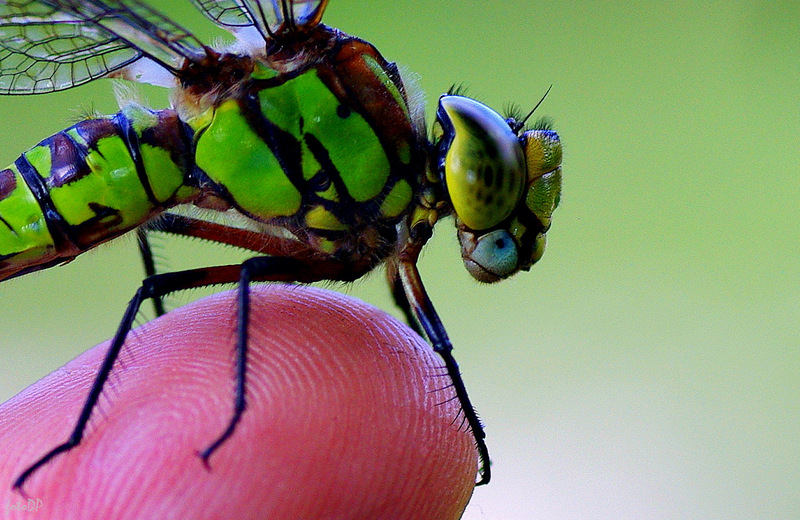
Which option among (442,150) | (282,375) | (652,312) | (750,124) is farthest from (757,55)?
(282,375)

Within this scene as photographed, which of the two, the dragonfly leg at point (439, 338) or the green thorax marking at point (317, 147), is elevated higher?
the green thorax marking at point (317, 147)

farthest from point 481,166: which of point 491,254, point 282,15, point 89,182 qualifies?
point 89,182

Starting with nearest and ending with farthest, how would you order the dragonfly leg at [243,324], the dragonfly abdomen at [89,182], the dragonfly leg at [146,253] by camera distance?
1. the dragonfly leg at [243,324]
2. the dragonfly abdomen at [89,182]
3. the dragonfly leg at [146,253]

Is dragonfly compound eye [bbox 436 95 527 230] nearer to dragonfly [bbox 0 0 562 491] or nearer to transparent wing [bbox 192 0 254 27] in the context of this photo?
dragonfly [bbox 0 0 562 491]

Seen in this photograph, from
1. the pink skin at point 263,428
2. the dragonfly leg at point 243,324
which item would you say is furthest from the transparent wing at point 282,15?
the pink skin at point 263,428

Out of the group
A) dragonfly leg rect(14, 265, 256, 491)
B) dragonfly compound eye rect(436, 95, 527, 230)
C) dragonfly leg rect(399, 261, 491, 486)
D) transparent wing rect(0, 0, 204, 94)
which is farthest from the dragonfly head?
transparent wing rect(0, 0, 204, 94)

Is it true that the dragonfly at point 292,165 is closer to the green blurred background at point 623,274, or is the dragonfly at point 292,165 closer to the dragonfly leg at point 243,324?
the dragonfly leg at point 243,324
